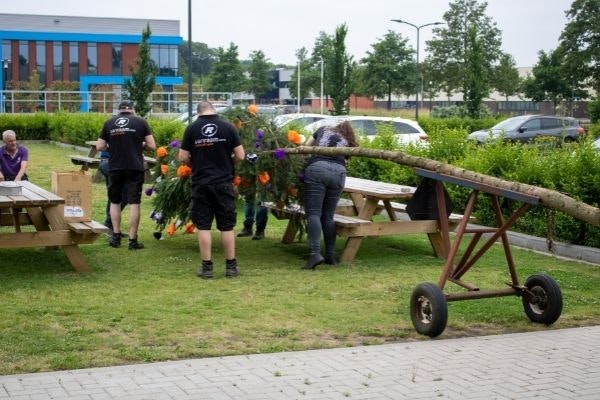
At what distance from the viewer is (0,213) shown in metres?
10.5

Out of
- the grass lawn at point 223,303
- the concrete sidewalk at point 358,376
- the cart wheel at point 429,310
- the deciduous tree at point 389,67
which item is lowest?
the grass lawn at point 223,303

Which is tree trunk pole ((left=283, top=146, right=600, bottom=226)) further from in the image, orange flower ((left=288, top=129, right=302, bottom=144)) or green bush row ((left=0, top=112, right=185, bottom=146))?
green bush row ((left=0, top=112, right=185, bottom=146))

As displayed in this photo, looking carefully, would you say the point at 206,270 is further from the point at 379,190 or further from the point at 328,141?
the point at 379,190

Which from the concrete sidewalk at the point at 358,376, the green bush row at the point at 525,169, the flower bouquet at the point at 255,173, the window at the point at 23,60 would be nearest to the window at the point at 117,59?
the window at the point at 23,60

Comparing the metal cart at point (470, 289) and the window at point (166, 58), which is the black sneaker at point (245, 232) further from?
the window at point (166, 58)

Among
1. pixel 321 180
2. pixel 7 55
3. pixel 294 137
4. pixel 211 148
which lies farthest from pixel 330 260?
pixel 7 55

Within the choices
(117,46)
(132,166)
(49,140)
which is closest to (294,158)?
(132,166)

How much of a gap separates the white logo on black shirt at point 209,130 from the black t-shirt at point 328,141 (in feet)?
4.16

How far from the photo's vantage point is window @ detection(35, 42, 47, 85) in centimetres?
7312

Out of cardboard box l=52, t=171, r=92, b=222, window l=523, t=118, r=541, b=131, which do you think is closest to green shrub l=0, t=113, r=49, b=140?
window l=523, t=118, r=541, b=131

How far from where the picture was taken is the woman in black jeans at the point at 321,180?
9586 mm

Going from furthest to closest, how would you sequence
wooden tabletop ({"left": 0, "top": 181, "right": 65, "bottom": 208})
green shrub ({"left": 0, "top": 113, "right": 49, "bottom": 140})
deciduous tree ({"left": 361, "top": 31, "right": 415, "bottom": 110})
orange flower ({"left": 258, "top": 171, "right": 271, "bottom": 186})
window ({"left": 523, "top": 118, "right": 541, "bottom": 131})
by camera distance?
deciduous tree ({"left": 361, "top": 31, "right": 415, "bottom": 110}) < green shrub ({"left": 0, "top": 113, "right": 49, "bottom": 140}) < window ({"left": 523, "top": 118, "right": 541, "bottom": 131}) < orange flower ({"left": 258, "top": 171, "right": 271, "bottom": 186}) < wooden tabletop ({"left": 0, "top": 181, "right": 65, "bottom": 208})

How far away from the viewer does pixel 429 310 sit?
22.8 feet

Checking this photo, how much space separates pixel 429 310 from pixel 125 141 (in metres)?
5.04
